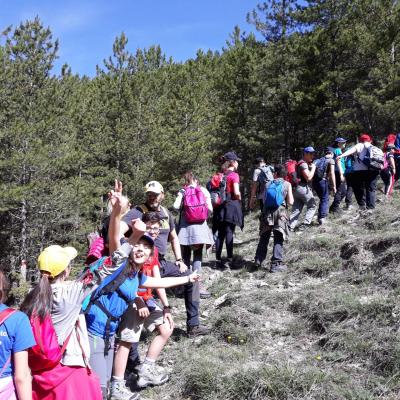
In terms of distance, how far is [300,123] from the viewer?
62.4 feet

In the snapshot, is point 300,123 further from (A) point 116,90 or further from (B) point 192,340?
(B) point 192,340

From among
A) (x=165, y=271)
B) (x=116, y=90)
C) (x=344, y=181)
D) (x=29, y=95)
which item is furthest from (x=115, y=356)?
(x=116, y=90)

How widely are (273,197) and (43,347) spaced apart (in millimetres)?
4719

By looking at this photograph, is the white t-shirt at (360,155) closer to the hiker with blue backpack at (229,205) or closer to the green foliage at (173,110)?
the hiker with blue backpack at (229,205)

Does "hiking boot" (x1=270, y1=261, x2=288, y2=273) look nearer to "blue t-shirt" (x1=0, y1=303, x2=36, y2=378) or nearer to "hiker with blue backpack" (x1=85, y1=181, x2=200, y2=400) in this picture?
"hiker with blue backpack" (x1=85, y1=181, x2=200, y2=400)

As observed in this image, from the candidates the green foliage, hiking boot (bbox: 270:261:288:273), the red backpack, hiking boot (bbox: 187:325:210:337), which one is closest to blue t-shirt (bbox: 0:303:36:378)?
the red backpack

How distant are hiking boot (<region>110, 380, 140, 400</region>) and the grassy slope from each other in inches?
11.8

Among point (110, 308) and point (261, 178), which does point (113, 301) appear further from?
point (261, 178)

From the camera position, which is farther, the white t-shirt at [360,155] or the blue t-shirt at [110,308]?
the white t-shirt at [360,155]

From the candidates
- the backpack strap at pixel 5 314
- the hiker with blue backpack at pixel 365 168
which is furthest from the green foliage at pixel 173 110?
the backpack strap at pixel 5 314

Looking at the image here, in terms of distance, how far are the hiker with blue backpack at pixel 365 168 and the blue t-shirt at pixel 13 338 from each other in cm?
740

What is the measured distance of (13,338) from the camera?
7.23ft

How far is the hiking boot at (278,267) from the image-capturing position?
6598 millimetres

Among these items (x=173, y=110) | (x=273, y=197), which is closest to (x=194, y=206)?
(x=273, y=197)
